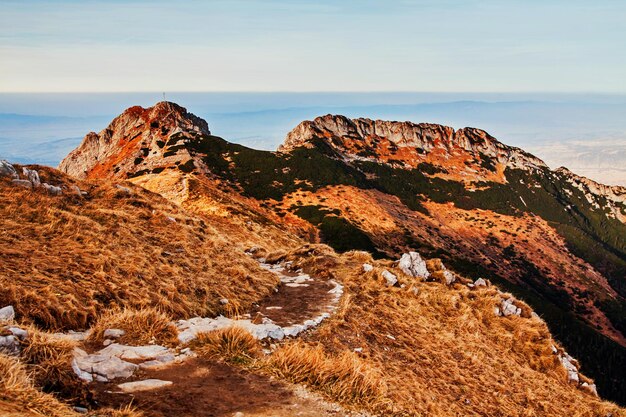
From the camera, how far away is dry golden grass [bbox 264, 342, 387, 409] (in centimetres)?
755

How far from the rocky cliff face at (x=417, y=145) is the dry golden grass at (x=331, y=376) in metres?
123

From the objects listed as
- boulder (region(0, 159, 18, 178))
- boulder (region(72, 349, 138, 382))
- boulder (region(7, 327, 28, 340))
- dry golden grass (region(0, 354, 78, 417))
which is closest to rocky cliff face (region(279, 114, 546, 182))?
boulder (region(0, 159, 18, 178))

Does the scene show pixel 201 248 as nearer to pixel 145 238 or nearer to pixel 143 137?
pixel 145 238

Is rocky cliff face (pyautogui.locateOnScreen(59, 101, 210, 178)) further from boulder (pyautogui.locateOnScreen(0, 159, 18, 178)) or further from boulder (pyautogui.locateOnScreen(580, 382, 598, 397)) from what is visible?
boulder (pyautogui.locateOnScreen(580, 382, 598, 397))

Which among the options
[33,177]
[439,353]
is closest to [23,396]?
[439,353]

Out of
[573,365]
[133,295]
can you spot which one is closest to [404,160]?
[573,365]

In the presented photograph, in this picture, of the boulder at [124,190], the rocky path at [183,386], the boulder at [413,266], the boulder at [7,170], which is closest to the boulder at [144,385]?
the rocky path at [183,386]

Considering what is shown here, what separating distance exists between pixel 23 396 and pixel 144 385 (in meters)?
1.91

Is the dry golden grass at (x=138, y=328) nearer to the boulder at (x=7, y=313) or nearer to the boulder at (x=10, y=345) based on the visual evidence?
the boulder at (x=7, y=313)

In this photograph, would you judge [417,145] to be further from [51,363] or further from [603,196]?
[51,363]

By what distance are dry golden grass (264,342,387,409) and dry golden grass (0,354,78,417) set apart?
3680 mm

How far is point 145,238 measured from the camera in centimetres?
1755

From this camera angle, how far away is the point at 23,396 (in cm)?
544

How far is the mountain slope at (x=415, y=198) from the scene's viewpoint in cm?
7350
